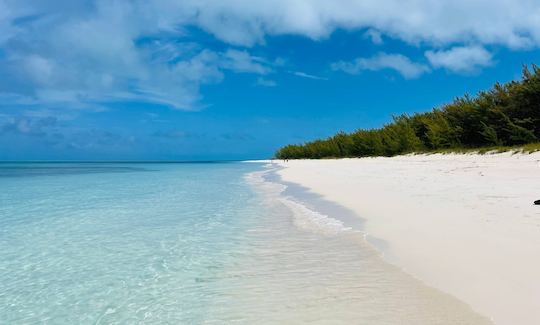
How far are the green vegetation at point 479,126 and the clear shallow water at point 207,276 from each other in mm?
16855

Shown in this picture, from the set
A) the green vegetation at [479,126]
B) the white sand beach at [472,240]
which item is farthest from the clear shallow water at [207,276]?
the green vegetation at [479,126]

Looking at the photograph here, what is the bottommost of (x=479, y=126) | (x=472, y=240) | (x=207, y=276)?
(x=207, y=276)

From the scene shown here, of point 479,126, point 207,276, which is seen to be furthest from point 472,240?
point 479,126

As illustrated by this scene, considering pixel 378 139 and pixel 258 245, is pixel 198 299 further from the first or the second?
pixel 378 139

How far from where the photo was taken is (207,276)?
4.39 meters

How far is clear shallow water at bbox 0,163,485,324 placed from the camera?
10.7 ft

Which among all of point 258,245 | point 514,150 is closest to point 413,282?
point 258,245

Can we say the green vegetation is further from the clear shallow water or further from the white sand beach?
the clear shallow water

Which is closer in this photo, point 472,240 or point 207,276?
point 207,276

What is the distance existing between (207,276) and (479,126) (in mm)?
26611

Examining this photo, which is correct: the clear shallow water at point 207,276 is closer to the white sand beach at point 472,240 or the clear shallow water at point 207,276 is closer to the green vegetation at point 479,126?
the white sand beach at point 472,240

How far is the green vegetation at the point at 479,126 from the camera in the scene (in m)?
22.4

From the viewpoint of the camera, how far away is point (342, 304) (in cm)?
333

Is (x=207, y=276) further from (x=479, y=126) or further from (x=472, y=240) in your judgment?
(x=479, y=126)
